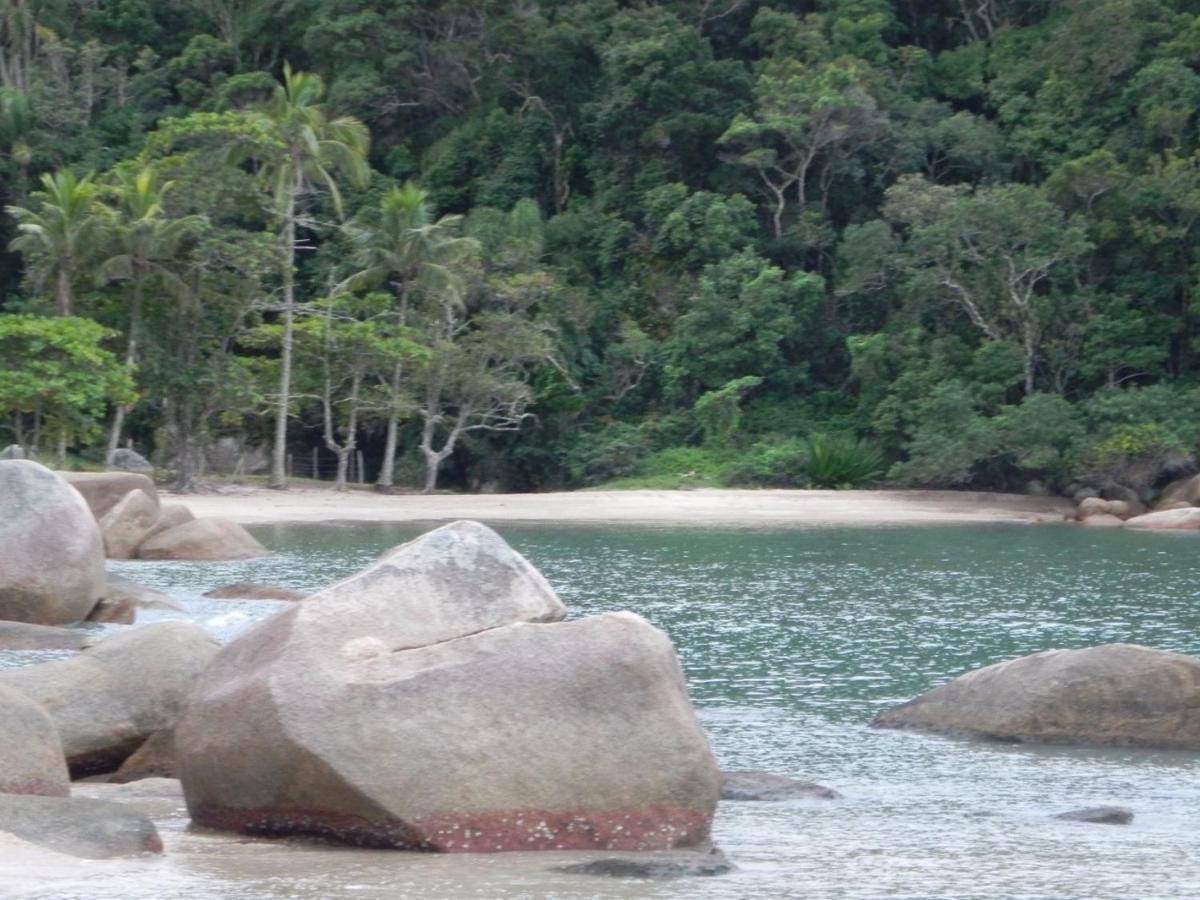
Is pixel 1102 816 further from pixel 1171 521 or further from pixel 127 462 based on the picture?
pixel 127 462

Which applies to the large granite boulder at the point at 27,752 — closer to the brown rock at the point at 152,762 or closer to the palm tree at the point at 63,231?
the brown rock at the point at 152,762

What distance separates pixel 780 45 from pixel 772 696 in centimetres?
3792

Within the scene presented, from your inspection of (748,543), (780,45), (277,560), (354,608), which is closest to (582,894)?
(354,608)

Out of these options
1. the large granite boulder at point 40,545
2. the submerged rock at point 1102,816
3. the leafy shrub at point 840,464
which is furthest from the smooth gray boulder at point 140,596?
the leafy shrub at point 840,464

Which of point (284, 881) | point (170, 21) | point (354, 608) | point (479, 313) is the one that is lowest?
point (284, 881)

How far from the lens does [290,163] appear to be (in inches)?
1668

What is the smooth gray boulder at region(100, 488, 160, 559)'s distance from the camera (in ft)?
88.1

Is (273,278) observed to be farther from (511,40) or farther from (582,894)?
(582,894)

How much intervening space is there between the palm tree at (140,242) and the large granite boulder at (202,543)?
487 inches

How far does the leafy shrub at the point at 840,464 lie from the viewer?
45344mm

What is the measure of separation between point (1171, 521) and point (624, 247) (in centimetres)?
1832

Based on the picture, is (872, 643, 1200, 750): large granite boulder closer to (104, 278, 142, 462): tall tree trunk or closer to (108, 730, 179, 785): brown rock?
(108, 730, 179, 785): brown rock

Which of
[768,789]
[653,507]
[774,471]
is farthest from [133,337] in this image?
[768,789]

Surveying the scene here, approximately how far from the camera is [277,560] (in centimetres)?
2767
